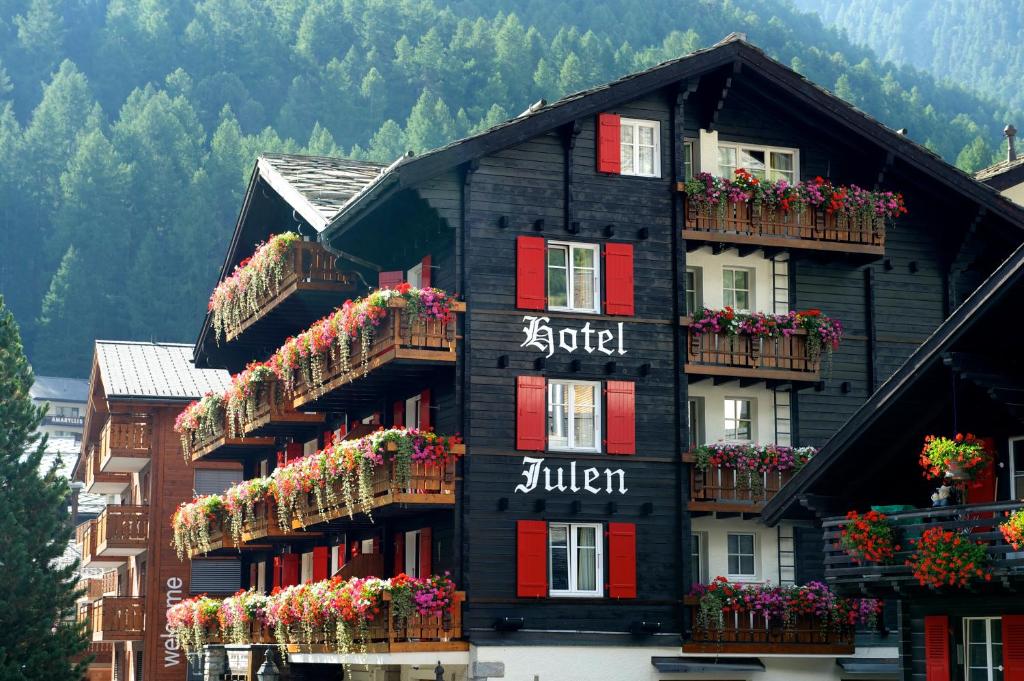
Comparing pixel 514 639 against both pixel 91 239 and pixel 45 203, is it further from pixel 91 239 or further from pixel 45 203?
pixel 45 203

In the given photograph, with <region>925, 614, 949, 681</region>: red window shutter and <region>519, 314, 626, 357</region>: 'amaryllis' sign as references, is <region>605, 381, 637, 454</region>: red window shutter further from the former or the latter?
<region>925, 614, 949, 681</region>: red window shutter

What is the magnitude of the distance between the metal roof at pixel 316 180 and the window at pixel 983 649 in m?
15.3

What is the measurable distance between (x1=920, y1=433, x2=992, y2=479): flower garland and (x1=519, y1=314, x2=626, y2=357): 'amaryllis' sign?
10887mm

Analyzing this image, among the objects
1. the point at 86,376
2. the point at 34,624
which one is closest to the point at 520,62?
the point at 86,376

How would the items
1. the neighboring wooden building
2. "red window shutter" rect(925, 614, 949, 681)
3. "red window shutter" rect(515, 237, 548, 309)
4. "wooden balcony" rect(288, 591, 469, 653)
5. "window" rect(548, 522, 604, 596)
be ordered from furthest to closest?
the neighboring wooden building → "red window shutter" rect(515, 237, 548, 309) → "window" rect(548, 522, 604, 596) → "wooden balcony" rect(288, 591, 469, 653) → "red window shutter" rect(925, 614, 949, 681)

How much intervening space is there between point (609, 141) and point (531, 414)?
5441mm

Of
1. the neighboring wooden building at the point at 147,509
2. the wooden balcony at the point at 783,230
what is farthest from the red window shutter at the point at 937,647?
the neighboring wooden building at the point at 147,509

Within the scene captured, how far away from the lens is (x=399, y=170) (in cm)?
3341

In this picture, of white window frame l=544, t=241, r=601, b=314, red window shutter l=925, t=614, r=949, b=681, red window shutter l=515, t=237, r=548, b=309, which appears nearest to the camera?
red window shutter l=925, t=614, r=949, b=681

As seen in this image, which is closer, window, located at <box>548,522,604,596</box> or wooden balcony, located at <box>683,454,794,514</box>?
window, located at <box>548,522,604,596</box>

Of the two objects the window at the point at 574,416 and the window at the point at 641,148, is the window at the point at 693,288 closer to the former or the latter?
the window at the point at 641,148

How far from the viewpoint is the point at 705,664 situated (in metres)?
34.2

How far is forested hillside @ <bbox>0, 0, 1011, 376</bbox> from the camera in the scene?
477 ft

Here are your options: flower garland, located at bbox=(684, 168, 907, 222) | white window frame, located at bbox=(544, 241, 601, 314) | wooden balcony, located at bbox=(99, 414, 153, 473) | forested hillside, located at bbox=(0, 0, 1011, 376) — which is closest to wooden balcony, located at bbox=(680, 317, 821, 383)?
white window frame, located at bbox=(544, 241, 601, 314)
